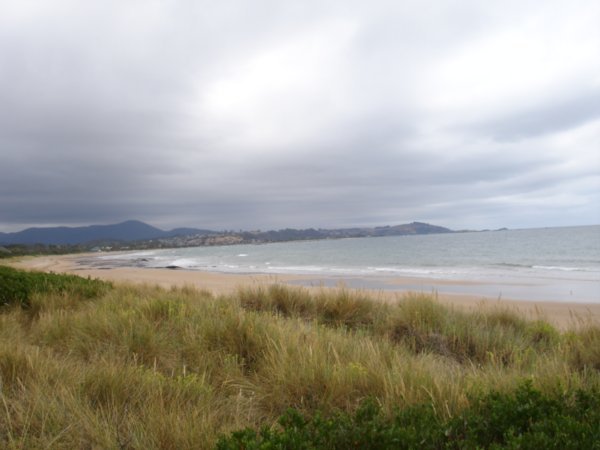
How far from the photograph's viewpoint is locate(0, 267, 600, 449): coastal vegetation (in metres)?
2.45

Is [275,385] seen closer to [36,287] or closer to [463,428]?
[463,428]

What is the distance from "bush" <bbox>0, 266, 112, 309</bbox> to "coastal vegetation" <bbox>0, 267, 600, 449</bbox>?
3.86ft

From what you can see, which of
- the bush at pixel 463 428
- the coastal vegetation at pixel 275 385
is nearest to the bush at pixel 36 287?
the coastal vegetation at pixel 275 385

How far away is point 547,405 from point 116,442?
109 inches

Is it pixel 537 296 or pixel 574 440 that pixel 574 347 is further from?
pixel 537 296

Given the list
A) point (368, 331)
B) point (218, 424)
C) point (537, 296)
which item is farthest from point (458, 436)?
point (537, 296)

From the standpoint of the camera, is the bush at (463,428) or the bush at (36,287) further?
the bush at (36,287)

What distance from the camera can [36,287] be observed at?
8.38 metres

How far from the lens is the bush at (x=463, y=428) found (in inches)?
85.1

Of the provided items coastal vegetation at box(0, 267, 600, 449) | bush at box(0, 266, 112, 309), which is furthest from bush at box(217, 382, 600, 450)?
bush at box(0, 266, 112, 309)

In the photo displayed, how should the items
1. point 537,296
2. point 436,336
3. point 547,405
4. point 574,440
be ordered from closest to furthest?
point 574,440, point 547,405, point 436,336, point 537,296

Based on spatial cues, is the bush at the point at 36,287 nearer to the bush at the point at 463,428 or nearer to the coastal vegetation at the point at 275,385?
the coastal vegetation at the point at 275,385

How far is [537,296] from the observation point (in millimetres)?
16719

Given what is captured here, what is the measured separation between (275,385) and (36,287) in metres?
6.85
